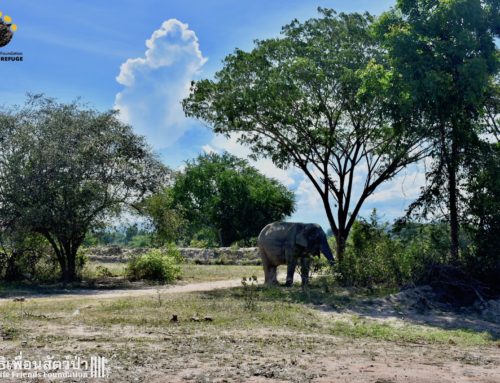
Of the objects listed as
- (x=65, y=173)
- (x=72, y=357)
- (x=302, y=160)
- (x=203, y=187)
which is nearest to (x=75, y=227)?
(x=65, y=173)

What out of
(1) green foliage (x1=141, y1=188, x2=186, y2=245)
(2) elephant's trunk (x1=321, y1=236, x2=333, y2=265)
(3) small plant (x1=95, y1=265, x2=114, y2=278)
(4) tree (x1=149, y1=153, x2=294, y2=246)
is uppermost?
(4) tree (x1=149, y1=153, x2=294, y2=246)

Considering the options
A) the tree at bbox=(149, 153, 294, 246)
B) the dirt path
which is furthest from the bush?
the tree at bbox=(149, 153, 294, 246)

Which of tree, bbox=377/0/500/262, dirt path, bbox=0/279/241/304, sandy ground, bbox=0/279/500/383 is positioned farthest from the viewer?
dirt path, bbox=0/279/241/304

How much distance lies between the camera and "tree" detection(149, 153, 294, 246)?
6013cm

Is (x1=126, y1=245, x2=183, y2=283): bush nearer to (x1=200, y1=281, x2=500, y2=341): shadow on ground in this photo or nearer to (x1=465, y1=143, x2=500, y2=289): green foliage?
(x1=200, y1=281, x2=500, y2=341): shadow on ground

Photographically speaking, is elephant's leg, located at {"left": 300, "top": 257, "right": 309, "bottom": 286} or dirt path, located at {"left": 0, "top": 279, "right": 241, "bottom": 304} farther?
elephant's leg, located at {"left": 300, "top": 257, "right": 309, "bottom": 286}

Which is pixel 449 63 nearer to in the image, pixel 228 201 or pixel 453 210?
pixel 453 210

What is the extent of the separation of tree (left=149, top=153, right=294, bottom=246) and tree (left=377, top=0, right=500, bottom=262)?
39.8 m

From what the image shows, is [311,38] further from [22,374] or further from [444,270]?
[22,374]

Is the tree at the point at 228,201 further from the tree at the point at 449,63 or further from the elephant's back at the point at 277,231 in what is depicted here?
the tree at the point at 449,63

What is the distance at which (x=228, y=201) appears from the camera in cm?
6100

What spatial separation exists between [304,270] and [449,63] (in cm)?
803

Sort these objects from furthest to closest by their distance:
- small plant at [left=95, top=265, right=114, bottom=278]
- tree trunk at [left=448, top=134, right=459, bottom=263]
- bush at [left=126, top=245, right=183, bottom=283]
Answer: small plant at [left=95, top=265, right=114, bottom=278] < bush at [left=126, top=245, right=183, bottom=283] < tree trunk at [left=448, top=134, right=459, bottom=263]

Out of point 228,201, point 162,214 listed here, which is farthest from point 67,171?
point 228,201
